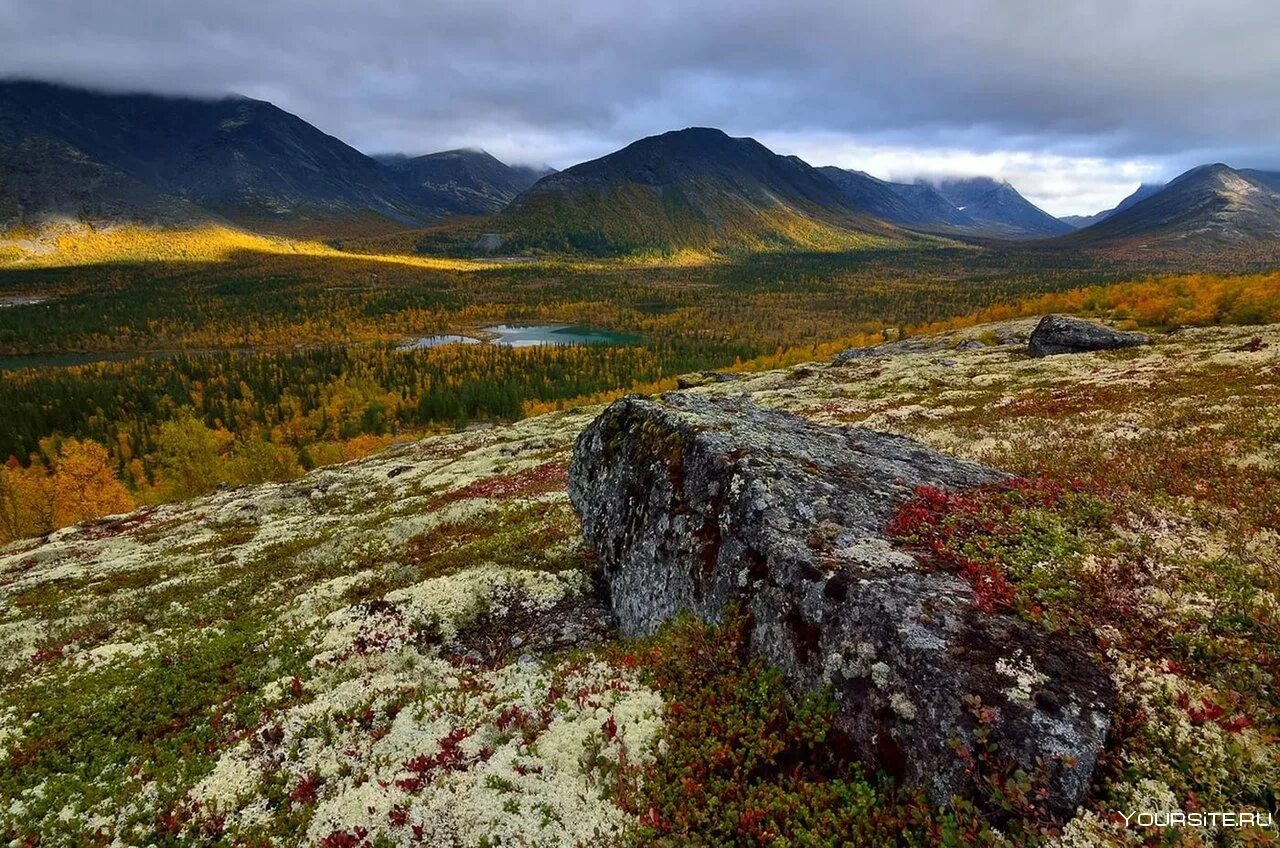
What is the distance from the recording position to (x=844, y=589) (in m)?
9.59

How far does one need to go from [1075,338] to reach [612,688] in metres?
67.8

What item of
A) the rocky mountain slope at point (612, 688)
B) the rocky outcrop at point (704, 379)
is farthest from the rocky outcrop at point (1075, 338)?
the rocky mountain slope at point (612, 688)

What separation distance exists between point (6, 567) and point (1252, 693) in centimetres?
5465

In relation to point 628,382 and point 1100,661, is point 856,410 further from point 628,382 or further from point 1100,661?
point 628,382

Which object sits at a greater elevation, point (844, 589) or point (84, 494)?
point (844, 589)

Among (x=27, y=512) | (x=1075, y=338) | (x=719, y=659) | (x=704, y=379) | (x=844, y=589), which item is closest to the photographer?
(x=844, y=589)

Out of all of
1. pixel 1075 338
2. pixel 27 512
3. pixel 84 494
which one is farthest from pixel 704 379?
pixel 27 512

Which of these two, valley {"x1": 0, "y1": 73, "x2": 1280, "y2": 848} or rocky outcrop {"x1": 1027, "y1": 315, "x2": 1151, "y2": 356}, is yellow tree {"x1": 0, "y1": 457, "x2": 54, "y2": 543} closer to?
valley {"x1": 0, "y1": 73, "x2": 1280, "y2": 848}

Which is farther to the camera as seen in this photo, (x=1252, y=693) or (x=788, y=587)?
(x=788, y=587)

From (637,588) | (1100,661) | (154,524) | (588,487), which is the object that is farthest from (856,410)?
(154,524)

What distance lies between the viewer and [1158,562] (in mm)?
10344

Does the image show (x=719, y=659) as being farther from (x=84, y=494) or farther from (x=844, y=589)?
(x=84, y=494)

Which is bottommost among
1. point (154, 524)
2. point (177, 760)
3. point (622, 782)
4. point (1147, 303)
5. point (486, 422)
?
point (486, 422)

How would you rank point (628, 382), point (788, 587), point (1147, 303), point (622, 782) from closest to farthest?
point (622, 782) → point (788, 587) → point (1147, 303) → point (628, 382)
